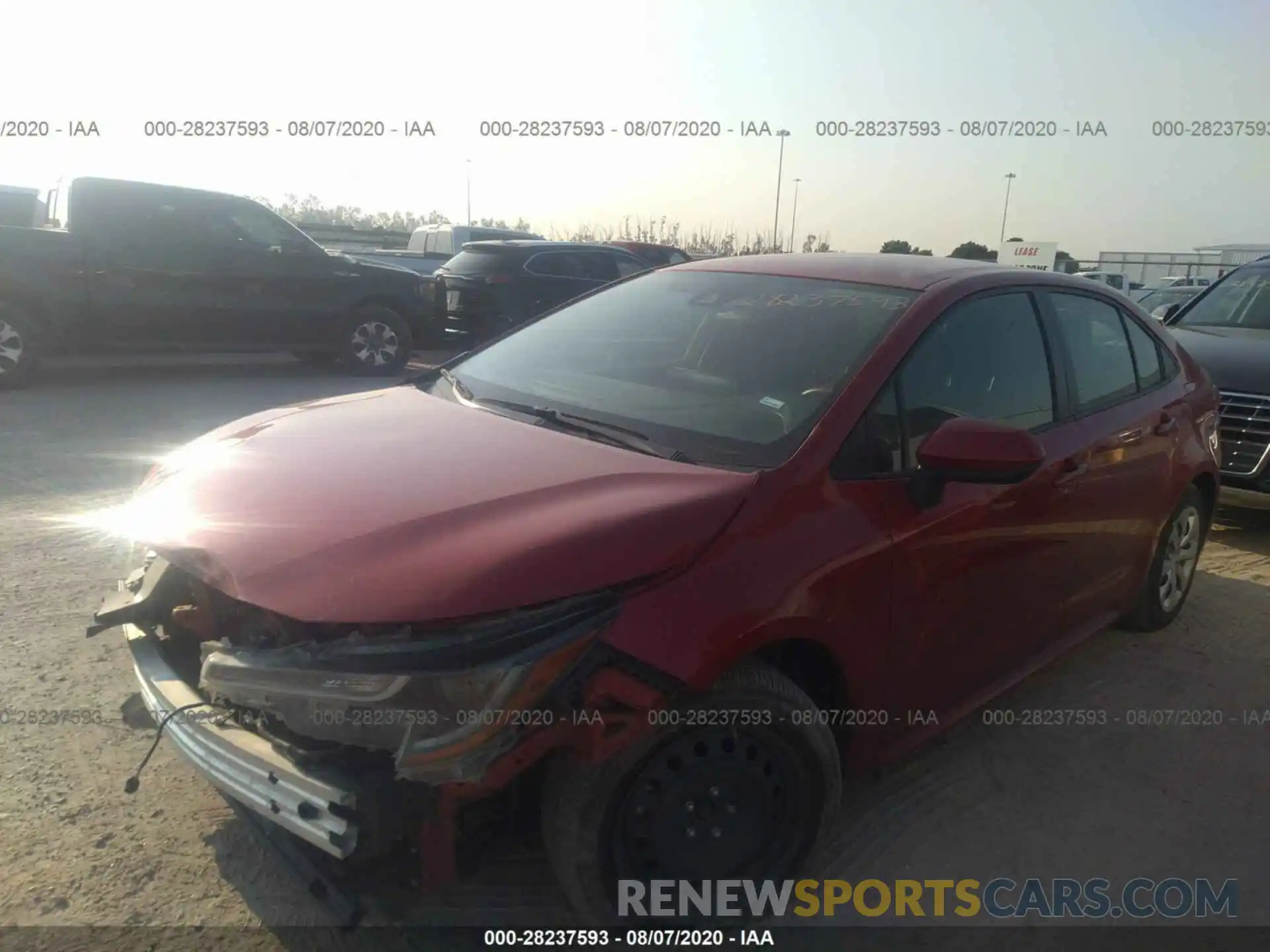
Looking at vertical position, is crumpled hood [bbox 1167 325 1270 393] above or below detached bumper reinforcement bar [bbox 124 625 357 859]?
above

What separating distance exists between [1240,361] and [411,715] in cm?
623

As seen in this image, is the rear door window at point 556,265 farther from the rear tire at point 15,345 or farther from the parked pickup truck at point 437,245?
the rear tire at point 15,345

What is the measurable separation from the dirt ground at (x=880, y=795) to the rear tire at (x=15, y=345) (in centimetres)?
A: 485

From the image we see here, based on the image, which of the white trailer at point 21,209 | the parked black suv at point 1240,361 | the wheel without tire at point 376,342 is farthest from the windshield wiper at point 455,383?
the white trailer at point 21,209

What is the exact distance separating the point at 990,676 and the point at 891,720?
1.97 feet

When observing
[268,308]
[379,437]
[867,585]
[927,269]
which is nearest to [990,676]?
[867,585]

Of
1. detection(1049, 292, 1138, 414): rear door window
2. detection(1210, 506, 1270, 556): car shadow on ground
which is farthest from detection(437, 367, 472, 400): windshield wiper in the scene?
detection(1210, 506, 1270, 556): car shadow on ground

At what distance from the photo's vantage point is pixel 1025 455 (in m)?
2.53

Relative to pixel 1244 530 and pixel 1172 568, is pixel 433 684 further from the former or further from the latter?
pixel 1244 530

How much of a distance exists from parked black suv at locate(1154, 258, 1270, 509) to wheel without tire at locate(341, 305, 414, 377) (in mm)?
7813

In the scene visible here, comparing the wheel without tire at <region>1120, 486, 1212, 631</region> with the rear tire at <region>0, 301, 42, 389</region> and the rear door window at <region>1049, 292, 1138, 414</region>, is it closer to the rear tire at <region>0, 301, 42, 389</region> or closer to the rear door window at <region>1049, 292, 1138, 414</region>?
the rear door window at <region>1049, 292, 1138, 414</region>

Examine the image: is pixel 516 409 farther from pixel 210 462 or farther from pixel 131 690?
pixel 131 690

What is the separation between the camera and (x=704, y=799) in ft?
7.47

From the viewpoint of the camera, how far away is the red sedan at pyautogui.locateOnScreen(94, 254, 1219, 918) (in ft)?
6.52
